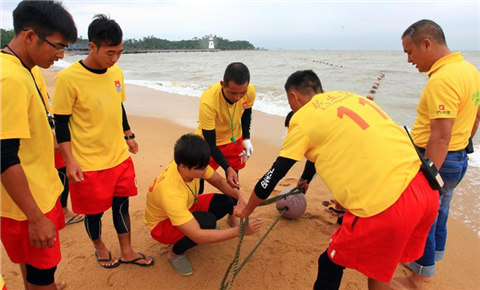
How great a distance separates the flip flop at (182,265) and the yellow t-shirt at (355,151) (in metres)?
1.51

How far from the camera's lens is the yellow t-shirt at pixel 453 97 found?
2.31 meters

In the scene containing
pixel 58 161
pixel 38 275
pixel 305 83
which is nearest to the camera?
pixel 38 275

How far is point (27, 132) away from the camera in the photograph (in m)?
1.58

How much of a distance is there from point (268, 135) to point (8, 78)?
569 cm

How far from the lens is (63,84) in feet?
7.68

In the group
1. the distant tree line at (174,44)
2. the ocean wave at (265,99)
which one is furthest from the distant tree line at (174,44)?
the ocean wave at (265,99)

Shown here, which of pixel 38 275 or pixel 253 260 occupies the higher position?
pixel 38 275

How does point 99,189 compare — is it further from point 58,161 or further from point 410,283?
point 410,283

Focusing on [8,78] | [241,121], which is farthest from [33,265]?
[241,121]

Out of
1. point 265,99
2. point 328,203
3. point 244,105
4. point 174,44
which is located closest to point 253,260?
point 328,203

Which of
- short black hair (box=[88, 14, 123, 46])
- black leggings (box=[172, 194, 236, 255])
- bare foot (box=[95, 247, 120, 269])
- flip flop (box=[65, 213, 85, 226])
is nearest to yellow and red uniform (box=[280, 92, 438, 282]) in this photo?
black leggings (box=[172, 194, 236, 255])

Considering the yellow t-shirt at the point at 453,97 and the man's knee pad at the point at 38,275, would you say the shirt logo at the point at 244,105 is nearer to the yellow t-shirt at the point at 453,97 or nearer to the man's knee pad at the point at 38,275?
the yellow t-shirt at the point at 453,97

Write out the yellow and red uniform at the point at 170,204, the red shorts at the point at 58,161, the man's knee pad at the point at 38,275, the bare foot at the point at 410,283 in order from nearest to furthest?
1. the man's knee pad at the point at 38,275
2. the yellow and red uniform at the point at 170,204
3. the bare foot at the point at 410,283
4. the red shorts at the point at 58,161

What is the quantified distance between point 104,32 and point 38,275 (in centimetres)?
165
